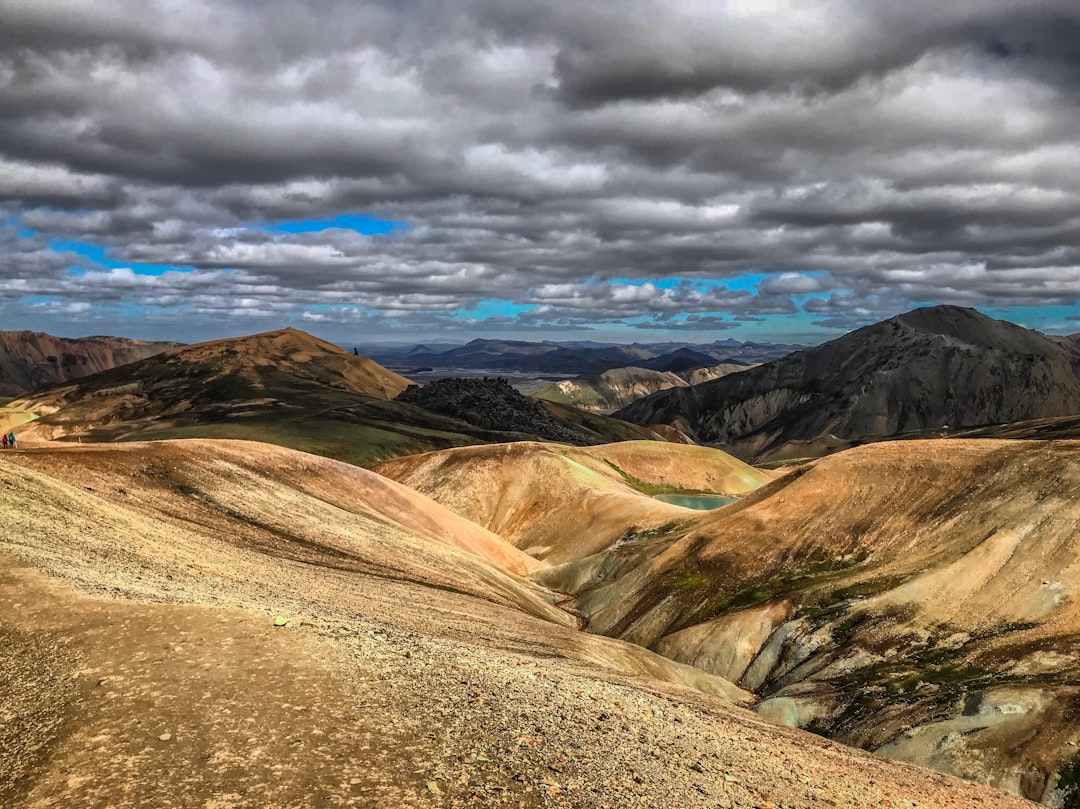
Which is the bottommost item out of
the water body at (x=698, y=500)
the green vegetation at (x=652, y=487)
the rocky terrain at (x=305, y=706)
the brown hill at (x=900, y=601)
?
the water body at (x=698, y=500)

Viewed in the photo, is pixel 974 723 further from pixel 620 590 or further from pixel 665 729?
pixel 620 590

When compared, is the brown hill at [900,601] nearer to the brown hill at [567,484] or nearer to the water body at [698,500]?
the brown hill at [567,484]

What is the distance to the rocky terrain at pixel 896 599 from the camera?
124 ft

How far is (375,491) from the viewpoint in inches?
3275

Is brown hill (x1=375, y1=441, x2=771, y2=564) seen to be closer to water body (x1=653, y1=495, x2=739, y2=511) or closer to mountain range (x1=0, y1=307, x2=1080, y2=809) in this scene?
water body (x1=653, y1=495, x2=739, y2=511)

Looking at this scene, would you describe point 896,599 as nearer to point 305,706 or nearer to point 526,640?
point 526,640

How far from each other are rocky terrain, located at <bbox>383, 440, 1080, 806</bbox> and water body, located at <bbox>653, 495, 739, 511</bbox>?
4746 cm

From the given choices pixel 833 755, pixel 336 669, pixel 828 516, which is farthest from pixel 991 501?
pixel 336 669

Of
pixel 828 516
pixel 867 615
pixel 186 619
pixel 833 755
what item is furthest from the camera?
pixel 828 516

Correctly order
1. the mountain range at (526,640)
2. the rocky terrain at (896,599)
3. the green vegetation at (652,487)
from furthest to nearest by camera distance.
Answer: the green vegetation at (652,487) < the rocky terrain at (896,599) < the mountain range at (526,640)

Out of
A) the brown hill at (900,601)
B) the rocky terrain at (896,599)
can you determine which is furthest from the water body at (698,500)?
the brown hill at (900,601)

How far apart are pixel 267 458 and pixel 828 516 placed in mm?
55557

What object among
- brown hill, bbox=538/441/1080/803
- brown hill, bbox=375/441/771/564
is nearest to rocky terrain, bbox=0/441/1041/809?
brown hill, bbox=538/441/1080/803

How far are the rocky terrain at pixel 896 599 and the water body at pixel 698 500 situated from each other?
156ft
